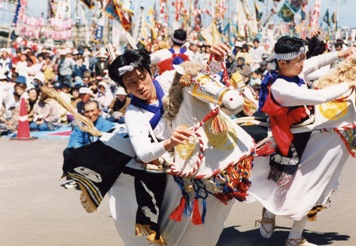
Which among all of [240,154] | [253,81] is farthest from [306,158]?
[253,81]

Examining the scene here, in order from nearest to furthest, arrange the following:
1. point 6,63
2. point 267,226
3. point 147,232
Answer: point 147,232, point 267,226, point 6,63

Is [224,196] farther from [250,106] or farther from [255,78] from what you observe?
[255,78]

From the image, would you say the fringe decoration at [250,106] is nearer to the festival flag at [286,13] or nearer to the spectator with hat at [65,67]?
the spectator with hat at [65,67]

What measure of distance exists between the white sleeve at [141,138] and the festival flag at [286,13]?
76.1 feet

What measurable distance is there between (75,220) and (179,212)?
2675 millimetres

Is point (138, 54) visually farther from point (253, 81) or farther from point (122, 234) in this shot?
point (253, 81)

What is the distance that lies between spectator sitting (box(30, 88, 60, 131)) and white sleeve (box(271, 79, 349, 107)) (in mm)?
9185

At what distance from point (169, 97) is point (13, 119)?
32.1ft

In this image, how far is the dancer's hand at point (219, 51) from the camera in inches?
143

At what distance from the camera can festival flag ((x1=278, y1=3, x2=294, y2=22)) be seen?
1023 inches

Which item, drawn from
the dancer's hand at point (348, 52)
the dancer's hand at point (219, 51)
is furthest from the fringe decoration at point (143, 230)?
the dancer's hand at point (348, 52)

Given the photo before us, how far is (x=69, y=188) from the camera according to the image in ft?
24.7

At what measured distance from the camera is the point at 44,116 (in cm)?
1302

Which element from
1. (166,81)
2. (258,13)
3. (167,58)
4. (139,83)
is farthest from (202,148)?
(258,13)
